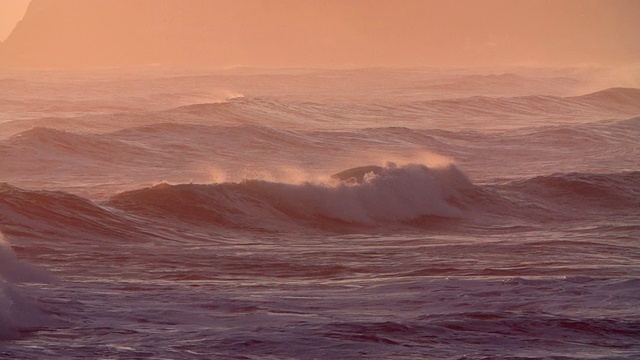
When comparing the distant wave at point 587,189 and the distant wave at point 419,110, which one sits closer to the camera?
the distant wave at point 587,189

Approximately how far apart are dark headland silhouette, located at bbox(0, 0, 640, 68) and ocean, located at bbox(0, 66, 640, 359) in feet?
248

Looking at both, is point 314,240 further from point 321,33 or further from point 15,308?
point 321,33

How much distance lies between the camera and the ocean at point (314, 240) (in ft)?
31.1

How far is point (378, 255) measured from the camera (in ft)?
45.3

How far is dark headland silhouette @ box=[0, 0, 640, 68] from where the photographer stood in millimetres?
108688

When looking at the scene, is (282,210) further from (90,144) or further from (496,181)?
(90,144)

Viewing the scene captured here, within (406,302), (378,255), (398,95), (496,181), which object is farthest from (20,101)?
(406,302)

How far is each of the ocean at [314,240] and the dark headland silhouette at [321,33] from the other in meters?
75.7

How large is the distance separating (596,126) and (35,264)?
22.6 m

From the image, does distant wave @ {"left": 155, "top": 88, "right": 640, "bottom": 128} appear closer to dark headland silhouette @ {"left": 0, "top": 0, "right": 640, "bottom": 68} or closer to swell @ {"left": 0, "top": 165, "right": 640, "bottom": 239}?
swell @ {"left": 0, "top": 165, "right": 640, "bottom": 239}

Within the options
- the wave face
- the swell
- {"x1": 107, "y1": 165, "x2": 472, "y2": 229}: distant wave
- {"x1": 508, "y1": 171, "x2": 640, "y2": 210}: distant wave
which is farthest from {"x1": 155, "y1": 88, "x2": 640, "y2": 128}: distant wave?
the wave face

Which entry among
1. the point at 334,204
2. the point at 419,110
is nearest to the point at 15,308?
the point at 334,204

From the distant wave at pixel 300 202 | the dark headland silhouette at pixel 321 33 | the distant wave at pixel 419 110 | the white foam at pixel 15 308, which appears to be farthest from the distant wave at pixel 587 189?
the dark headland silhouette at pixel 321 33

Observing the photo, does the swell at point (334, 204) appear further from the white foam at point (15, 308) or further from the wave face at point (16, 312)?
the wave face at point (16, 312)
